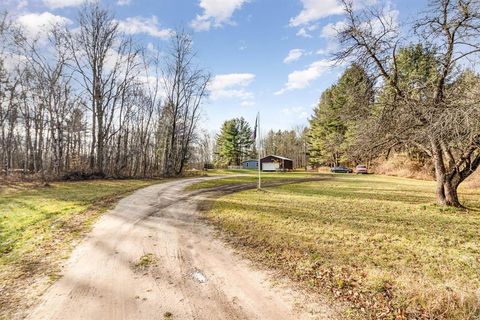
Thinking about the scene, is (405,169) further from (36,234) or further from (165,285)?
(36,234)

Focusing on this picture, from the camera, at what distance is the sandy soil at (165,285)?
3.87 m

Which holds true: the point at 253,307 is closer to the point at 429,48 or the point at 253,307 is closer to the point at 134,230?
the point at 134,230

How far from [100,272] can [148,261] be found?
36.2 inches

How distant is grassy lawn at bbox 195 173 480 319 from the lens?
160 inches

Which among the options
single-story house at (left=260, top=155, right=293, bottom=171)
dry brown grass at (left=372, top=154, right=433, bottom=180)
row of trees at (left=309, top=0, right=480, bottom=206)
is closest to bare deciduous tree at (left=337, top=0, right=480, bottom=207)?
row of trees at (left=309, top=0, right=480, bottom=206)

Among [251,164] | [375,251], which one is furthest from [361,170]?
[375,251]

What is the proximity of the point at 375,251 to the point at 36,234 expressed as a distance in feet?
30.1

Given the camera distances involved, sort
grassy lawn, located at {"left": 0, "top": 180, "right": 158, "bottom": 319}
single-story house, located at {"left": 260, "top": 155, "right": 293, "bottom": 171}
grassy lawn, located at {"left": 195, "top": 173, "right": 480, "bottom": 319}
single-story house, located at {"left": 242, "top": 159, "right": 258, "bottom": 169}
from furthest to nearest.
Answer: single-story house, located at {"left": 242, "top": 159, "right": 258, "bottom": 169}
single-story house, located at {"left": 260, "top": 155, "right": 293, "bottom": 171}
grassy lawn, located at {"left": 0, "top": 180, "right": 158, "bottom": 319}
grassy lawn, located at {"left": 195, "top": 173, "right": 480, "bottom": 319}

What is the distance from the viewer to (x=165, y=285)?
463 centimetres

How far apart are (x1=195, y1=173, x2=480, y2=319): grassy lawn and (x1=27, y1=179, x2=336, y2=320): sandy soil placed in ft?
2.17

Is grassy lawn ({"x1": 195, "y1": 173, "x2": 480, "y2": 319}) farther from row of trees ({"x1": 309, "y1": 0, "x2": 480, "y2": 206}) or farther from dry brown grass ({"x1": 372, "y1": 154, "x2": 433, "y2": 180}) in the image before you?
dry brown grass ({"x1": 372, "y1": 154, "x2": 433, "y2": 180})

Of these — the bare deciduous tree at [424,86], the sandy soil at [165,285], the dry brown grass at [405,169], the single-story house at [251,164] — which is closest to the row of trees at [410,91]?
the bare deciduous tree at [424,86]

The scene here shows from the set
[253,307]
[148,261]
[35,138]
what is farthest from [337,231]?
[35,138]

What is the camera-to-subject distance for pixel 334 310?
3951 millimetres
